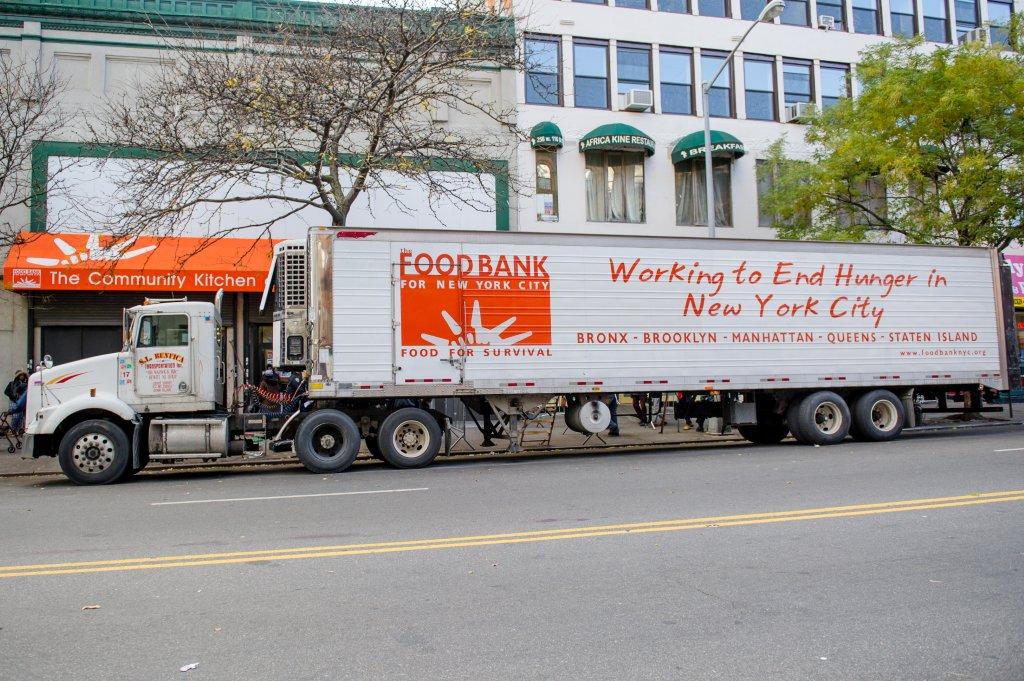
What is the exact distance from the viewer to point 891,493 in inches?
351

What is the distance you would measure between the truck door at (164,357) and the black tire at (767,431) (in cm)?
1006

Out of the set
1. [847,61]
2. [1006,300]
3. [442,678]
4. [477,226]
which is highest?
[847,61]

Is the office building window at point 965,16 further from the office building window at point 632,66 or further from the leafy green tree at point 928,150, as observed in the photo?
the office building window at point 632,66

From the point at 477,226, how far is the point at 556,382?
8.95 meters

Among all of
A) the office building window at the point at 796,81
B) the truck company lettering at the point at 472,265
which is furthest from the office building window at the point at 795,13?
the truck company lettering at the point at 472,265

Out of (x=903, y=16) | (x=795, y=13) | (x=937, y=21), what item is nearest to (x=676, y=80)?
(x=795, y=13)

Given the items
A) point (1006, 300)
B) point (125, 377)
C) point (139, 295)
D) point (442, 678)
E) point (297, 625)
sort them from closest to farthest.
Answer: point (442, 678)
point (297, 625)
point (125, 377)
point (1006, 300)
point (139, 295)

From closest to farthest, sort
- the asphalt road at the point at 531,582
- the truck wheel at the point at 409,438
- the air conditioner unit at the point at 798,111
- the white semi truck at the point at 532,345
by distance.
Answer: the asphalt road at the point at 531,582, the white semi truck at the point at 532,345, the truck wheel at the point at 409,438, the air conditioner unit at the point at 798,111

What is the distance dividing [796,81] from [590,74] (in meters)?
6.63

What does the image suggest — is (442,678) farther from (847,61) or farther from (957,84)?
(847,61)

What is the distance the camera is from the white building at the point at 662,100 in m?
22.0

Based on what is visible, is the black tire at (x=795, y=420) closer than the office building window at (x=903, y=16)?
Yes

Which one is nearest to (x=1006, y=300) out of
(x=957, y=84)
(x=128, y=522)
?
(x=957, y=84)

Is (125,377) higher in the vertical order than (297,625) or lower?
higher
